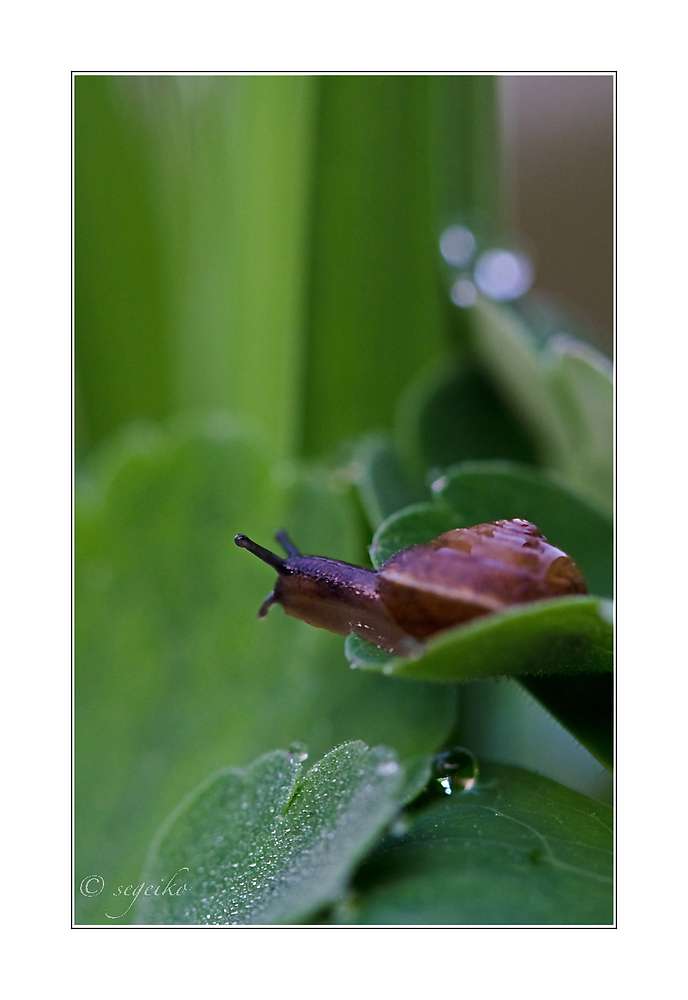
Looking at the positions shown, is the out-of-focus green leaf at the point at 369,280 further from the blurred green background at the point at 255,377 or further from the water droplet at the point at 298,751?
the water droplet at the point at 298,751

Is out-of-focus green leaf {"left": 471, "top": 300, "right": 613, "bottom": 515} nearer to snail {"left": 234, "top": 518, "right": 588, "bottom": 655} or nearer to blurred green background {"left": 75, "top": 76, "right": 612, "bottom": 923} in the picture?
blurred green background {"left": 75, "top": 76, "right": 612, "bottom": 923}

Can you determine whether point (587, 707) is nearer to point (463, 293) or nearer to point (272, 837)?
point (272, 837)

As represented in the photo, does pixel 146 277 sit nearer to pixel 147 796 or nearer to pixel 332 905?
pixel 147 796

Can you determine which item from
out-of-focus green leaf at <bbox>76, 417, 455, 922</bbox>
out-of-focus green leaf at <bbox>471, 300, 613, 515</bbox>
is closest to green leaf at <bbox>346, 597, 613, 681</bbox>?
out-of-focus green leaf at <bbox>76, 417, 455, 922</bbox>

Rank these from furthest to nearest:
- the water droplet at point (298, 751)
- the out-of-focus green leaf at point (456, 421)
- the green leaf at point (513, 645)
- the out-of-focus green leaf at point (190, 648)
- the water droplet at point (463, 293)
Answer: the water droplet at point (463, 293), the out-of-focus green leaf at point (456, 421), the out-of-focus green leaf at point (190, 648), the water droplet at point (298, 751), the green leaf at point (513, 645)

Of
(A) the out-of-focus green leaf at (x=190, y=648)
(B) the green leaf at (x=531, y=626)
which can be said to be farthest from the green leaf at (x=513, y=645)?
(A) the out-of-focus green leaf at (x=190, y=648)

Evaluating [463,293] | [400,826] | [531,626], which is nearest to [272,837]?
[400,826]
